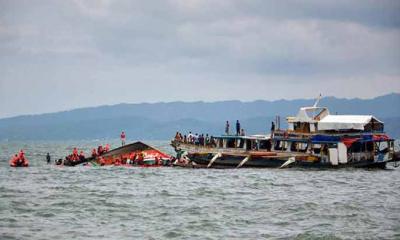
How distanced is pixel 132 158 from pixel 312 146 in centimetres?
1834

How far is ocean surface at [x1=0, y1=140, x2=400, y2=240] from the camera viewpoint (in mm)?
34000

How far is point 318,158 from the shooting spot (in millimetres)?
65938

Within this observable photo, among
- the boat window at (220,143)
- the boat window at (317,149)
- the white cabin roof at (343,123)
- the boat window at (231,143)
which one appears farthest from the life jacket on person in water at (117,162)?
the white cabin roof at (343,123)

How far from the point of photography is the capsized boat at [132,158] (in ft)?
243

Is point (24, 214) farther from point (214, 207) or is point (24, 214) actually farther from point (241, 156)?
point (241, 156)

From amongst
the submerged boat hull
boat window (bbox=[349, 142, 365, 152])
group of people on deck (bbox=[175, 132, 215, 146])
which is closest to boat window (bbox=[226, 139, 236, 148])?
group of people on deck (bbox=[175, 132, 215, 146])

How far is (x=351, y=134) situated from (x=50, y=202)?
31.2 meters

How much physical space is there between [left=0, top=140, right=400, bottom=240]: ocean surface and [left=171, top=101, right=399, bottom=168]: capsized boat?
1.44 m

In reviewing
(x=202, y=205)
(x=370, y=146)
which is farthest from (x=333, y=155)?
(x=202, y=205)

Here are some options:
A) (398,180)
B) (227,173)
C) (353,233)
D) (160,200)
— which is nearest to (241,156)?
(227,173)

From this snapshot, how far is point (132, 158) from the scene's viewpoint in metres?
74.9

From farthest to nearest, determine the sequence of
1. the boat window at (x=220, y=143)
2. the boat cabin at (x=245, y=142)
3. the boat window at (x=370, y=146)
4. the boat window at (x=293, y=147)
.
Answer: the boat window at (x=220, y=143)
the boat cabin at (x=245, y=142)
the boat window at (x=293, y=147)
the boat window at (x=370, y=146)

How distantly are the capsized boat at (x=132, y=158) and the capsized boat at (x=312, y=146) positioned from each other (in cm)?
508

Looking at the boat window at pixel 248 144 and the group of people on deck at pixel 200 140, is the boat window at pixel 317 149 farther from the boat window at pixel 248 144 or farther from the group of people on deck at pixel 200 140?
the group of people on deck at pixel 200 140
